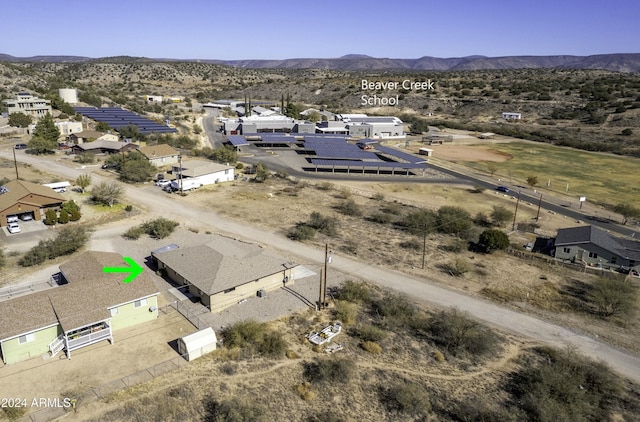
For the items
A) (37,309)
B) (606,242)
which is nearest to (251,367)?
(37,309)

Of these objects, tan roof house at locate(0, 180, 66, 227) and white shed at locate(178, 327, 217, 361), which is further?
tan roof house at locate(0, 180, 66, 227)

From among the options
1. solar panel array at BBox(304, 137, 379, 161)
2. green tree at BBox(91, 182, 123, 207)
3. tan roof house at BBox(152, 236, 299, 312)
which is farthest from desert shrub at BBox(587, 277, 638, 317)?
green tree at BBox(91, 182, 123, 207)

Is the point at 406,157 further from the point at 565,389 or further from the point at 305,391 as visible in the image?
the point at 305,391

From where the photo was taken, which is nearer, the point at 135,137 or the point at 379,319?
the point at 379,319

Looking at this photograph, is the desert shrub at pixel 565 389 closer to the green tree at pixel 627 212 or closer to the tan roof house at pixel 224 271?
the tan roof house at pixel 224 271

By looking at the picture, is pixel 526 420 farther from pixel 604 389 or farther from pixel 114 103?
pixel 114 103

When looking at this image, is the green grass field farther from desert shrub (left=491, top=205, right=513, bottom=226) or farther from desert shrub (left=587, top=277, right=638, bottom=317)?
desert shrub (left=587, top=277, right=638, bottom=317)

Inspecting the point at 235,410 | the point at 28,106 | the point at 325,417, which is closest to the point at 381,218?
the point at 325,417
